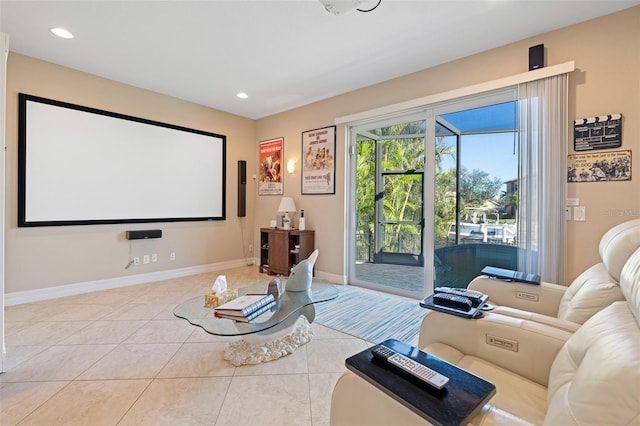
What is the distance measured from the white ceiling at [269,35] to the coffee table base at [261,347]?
8.52 feet

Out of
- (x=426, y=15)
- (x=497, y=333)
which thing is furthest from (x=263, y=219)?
(x=497, y=333)

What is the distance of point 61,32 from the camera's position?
2.72 metres

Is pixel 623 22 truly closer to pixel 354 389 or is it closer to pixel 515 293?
pixel 515 293

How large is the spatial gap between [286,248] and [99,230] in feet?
8.15

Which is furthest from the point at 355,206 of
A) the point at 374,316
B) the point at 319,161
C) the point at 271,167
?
the point at 271,167

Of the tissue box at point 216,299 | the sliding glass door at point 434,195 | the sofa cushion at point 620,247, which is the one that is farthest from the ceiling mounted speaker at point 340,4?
the tissue box at point 216,299

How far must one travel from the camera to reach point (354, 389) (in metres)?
0.89

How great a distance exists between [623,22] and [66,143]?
18.6 ft

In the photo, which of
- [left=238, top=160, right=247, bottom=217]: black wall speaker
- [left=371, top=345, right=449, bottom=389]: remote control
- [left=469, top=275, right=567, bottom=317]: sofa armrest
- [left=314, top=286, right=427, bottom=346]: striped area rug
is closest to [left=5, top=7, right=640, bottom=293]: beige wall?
[left=238, top=160, right=247, bottom=217]: black wall speaker

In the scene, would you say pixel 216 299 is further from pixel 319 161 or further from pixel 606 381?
pixel 319 161

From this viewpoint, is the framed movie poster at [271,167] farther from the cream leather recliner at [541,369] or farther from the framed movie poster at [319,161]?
the cream leather recliner at [541,369]

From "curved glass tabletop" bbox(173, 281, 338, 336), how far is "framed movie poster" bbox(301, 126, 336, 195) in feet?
6.95

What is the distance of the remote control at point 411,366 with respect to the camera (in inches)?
31.2

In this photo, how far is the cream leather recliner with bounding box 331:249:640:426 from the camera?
1.95ft
